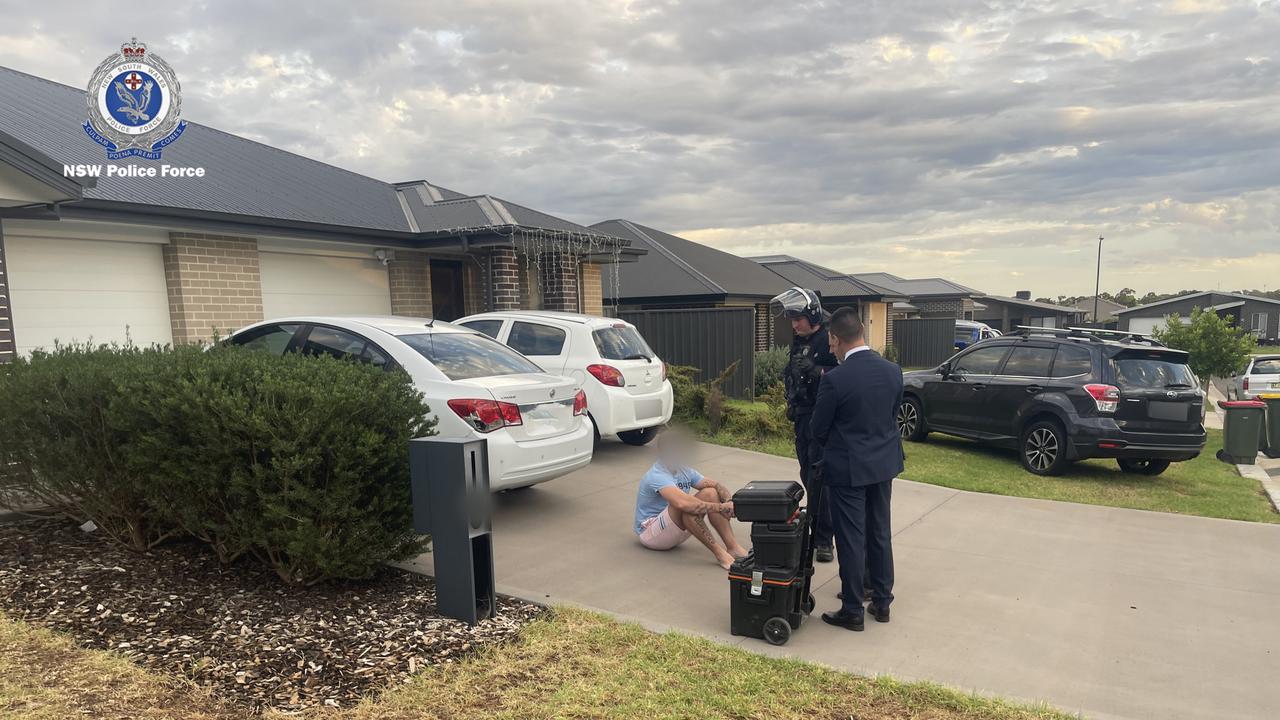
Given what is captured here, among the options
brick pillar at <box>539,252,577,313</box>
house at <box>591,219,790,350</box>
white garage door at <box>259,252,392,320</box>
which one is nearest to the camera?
white garage door at <box>259,252,392,320</box>

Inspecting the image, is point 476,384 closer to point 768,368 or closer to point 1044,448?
point 1044,448

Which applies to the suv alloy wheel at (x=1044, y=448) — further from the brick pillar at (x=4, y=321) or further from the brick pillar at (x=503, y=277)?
the brick pillar at (x=4, y=321)

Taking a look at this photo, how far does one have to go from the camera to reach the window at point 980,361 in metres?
9.62

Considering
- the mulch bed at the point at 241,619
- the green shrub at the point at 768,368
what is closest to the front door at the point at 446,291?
the green shrub at the point at 768,368

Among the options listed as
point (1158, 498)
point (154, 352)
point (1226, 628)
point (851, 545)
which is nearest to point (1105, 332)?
point (1158, 498)

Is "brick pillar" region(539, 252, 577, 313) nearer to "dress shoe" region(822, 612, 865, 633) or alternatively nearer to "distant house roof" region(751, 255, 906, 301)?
"dress shoe" region(822, 612, 865, 633)

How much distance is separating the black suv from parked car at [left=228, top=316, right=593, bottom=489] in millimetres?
5641

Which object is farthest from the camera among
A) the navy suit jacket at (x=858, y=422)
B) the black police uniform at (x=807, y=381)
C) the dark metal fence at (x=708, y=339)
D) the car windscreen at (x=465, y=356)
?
the dark metal fence at (x=708, y=339)

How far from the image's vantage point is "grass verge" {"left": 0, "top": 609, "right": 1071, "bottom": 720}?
3.16m

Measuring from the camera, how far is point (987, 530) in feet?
20.5

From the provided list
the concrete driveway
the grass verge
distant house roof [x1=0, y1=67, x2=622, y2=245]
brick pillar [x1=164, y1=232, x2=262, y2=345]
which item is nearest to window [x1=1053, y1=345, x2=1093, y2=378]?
the concrete driveway

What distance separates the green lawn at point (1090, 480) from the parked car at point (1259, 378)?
823cm

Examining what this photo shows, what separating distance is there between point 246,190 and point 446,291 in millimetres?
3743

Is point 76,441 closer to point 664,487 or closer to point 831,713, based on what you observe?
point 664,487
